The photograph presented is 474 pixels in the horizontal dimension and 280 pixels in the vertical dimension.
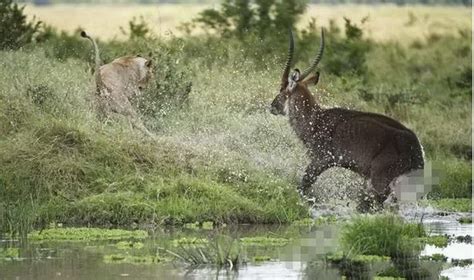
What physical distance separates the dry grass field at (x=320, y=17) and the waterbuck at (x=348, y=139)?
11069 millimetres

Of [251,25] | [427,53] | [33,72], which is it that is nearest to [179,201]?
[33,72]

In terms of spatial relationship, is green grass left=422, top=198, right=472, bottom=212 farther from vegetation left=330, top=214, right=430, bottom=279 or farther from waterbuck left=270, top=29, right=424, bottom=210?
vegetation left=330, top=214, right=430, bottom=279

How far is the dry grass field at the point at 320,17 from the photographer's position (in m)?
30.5

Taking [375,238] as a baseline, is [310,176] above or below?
below

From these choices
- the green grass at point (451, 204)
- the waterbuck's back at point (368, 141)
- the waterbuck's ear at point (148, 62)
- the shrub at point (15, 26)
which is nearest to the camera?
the waterbuck's back at point (368, 141)

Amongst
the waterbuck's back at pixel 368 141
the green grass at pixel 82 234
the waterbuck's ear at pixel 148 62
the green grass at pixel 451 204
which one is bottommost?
the green grass at pixel 451 204

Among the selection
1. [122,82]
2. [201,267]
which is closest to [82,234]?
[201,267]

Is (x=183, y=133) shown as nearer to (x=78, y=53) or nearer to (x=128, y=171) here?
(x=128, y=171)

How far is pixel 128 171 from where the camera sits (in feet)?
58.1

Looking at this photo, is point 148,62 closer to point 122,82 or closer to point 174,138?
point 122,82

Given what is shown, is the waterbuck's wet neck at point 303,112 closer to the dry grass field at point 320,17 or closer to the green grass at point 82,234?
the green grass at point 82,234

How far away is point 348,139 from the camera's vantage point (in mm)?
17734

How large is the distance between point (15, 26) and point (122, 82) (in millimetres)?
5275

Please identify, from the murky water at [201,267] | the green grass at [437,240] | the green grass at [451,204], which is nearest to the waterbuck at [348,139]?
the murky water at [201,267]
